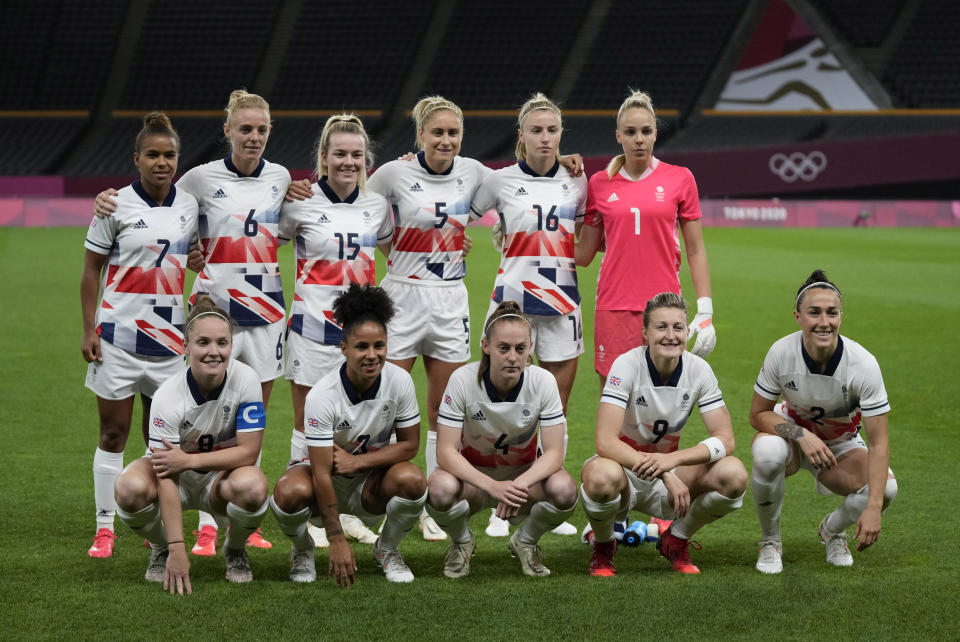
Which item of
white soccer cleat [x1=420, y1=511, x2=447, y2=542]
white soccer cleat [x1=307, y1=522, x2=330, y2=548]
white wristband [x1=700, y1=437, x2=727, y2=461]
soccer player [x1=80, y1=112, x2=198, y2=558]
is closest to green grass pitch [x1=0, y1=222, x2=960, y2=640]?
white soccer cleat [x1=420, y1=511, x2=447, y2=542]

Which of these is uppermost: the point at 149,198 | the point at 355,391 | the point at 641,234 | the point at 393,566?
the point at 641,234

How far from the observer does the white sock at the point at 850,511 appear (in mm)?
4801

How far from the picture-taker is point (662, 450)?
4977mm

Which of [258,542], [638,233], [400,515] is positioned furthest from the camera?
[638,233]

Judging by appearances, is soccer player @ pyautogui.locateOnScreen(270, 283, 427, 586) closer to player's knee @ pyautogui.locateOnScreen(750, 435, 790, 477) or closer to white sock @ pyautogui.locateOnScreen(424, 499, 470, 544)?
white sock @ pyautogui.locateOnScreen(424, 499, 470, 544)

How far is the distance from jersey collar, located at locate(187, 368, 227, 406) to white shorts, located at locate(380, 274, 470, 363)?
1126mm

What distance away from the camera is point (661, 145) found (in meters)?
33.2

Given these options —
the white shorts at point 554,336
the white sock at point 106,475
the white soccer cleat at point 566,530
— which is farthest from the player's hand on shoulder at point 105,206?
the white soccer cleat at point 566,530

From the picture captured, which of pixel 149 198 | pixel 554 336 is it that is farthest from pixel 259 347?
pixel 554 336

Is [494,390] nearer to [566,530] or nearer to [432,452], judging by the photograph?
[432,452]

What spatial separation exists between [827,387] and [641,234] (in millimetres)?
1185

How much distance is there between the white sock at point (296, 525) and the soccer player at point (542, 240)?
1170mm

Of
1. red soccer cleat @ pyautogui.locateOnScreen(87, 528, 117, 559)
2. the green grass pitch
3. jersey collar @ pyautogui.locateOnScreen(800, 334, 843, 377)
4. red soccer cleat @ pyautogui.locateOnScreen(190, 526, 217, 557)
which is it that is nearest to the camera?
the green grass pitch

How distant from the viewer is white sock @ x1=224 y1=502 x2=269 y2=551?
14.8 feet
